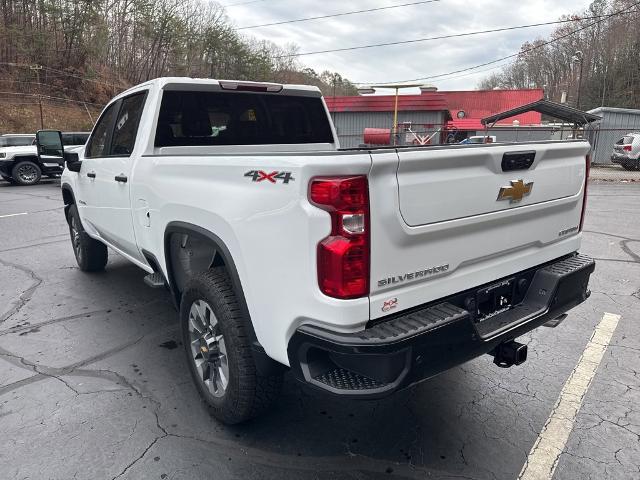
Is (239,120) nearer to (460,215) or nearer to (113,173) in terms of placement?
(113,173)

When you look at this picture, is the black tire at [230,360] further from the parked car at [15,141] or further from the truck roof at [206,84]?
the parked car at [15,141]

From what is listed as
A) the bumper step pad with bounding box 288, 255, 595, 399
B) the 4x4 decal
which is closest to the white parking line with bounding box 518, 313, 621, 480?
the bumper step pad with bounding box 288, 255, 595, 399

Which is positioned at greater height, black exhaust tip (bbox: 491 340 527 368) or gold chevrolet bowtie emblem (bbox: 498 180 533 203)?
gold chevrolet bowtie emblem (bbox: 498 180 533 203)

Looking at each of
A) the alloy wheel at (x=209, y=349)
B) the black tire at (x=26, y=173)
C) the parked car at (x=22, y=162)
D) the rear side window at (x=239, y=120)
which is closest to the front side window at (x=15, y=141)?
the parked car at (x=22, y=162)

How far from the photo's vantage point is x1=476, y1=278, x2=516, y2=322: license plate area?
8.18ft

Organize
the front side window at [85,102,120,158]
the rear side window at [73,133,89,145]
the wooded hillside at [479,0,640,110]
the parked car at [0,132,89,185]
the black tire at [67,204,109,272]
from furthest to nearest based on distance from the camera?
the wooded hillside at [479,0,640,110] < the rear side window at [73,133,89,145] < the parked car at [0,132,89,185] < the black tire at [67,204,109,272] < the front side window at [85,102,120,158]

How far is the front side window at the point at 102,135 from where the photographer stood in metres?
4.45

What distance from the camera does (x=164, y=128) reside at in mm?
3693

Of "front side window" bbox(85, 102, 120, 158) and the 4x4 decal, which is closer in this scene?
the 4x4 decal

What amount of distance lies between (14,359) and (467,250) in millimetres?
3458

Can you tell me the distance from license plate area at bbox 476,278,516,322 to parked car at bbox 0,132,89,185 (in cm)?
1593

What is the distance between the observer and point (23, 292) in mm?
5195

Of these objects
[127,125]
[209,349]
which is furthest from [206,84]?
[209,349]

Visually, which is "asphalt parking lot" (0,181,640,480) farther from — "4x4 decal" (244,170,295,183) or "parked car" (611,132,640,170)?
"parked car" (611,132,640,170)
